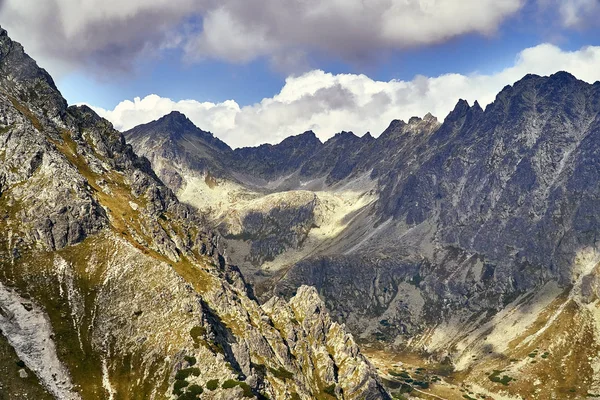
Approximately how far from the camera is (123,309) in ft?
408

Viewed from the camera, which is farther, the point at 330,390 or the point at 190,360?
the point at 330,390

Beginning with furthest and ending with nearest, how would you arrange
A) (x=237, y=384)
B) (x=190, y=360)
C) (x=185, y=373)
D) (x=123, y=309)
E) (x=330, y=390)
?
(x=330, y=390) < (x=123, y=309) < (x=190, y=360) < (x=185, y=373) < (x=237, y=384)

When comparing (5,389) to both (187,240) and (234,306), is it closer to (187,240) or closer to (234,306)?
(234,306)

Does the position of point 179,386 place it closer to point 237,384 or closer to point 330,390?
point 237,384

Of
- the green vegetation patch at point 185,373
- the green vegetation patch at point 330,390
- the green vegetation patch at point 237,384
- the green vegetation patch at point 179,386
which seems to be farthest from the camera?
the green vegetation patch at point 330,390

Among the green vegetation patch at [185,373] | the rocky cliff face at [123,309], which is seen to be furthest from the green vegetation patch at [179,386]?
the green vegetation patch at [185,373]

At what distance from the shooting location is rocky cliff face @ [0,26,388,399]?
4218 inches

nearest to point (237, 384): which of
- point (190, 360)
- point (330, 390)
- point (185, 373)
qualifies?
point (185, 373)

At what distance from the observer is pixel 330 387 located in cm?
14862

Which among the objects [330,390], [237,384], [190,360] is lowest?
[330,390]

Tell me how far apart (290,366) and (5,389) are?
7516 cm

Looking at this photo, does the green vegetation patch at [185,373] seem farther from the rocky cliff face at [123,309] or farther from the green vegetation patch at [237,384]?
the green vegetation patch at [237,384]

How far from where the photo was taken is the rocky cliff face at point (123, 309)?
10712 centimetres

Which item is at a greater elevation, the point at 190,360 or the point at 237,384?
the point at 190,360
